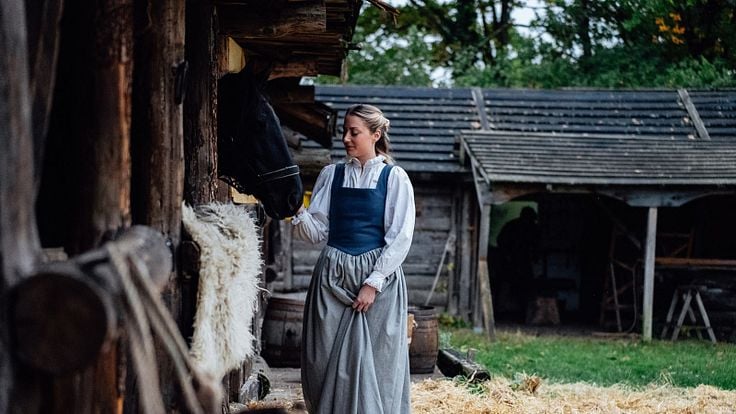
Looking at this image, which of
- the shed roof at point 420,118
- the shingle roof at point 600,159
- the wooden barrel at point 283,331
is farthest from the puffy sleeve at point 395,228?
the shed roof at point 420,118

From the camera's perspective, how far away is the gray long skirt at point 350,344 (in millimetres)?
5285

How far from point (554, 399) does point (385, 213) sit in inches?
137

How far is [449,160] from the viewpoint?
16250mm

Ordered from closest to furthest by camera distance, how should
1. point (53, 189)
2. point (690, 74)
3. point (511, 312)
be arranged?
point (53, 189) → point (511, 312) → point (690, 74)

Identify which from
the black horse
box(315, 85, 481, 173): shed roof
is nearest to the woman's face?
the black horse

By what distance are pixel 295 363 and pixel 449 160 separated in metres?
7.79

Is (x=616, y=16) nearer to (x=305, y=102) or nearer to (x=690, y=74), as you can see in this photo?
(x=690, y=74)

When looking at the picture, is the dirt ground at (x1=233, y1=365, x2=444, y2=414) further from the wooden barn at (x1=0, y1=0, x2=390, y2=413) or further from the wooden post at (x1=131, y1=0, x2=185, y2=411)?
the wooden post at (x1=131, y1=0, x2=185, y2=411)

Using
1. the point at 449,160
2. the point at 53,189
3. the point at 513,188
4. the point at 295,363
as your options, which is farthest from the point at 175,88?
the point at 449,160

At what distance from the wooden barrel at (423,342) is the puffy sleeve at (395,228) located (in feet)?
12.2

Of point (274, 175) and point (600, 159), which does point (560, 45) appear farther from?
point (274, 175)

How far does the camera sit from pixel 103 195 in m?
3.29

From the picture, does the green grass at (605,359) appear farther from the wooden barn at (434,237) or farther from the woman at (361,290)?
the woman at (361,290)

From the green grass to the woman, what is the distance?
491 centimetres
